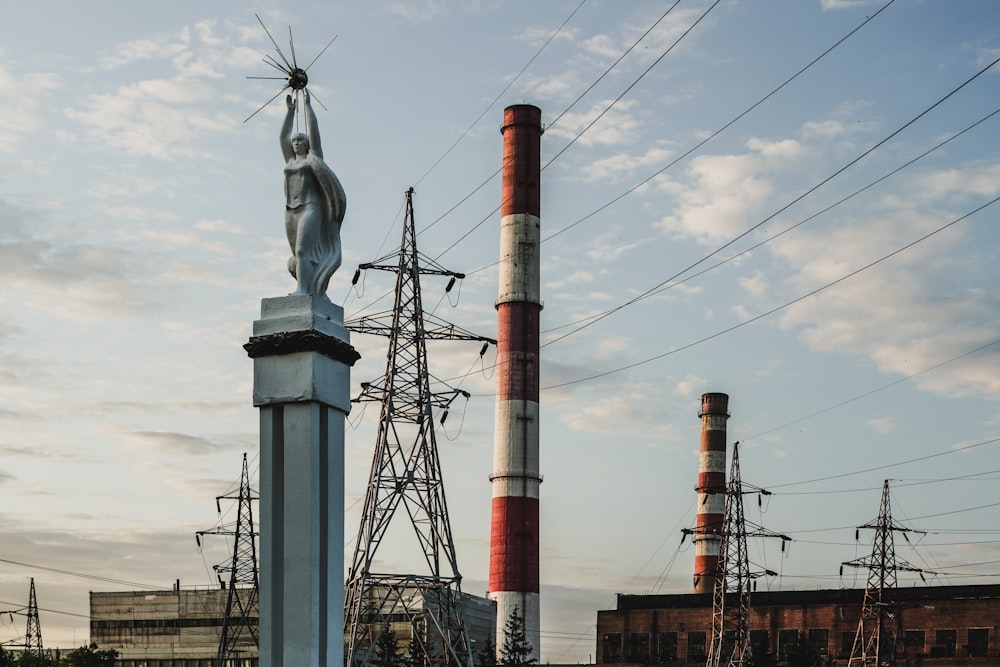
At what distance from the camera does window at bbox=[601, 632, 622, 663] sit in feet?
301

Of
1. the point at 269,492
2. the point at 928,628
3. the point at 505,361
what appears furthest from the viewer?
the point at 928,628

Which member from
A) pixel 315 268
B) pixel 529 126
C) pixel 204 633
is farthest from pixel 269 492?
pixel 204 633

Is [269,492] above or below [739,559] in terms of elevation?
above

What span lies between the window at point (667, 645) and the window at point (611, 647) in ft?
8.67

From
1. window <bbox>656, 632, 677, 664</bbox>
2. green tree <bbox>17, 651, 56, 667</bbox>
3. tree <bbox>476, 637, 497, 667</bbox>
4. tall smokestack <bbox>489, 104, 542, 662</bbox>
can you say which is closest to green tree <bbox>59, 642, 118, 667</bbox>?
green tree <bbox>17, 651, 56, 667</bbox>

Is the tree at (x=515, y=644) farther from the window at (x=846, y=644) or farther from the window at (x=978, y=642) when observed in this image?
the window at (x=978, y=642)

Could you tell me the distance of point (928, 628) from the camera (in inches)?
3282

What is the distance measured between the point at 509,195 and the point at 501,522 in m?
16.3

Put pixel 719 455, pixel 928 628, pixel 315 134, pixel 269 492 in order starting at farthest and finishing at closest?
pixel 719 455
pixel 928 628
pixel 315 134
pixel 269 492

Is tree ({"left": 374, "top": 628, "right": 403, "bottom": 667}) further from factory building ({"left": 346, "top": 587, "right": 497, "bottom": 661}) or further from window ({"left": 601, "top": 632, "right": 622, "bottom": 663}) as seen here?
window ({"left": 601, "top": 632, "right": 622, "bottom": 663})

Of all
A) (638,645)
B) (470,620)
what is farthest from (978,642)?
(470,620)

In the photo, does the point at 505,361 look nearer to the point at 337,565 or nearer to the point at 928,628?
the point at 928,628

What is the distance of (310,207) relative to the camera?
68.7ft

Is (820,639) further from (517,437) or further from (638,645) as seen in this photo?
(517,437)
